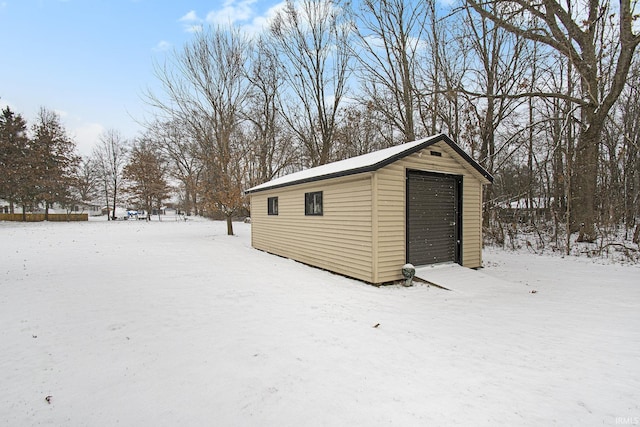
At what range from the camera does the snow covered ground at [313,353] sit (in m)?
2.23

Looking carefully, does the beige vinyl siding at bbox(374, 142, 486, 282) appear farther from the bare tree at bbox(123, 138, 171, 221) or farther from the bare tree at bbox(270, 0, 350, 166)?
the bare tree at bbox(123, 138, 171, 221)

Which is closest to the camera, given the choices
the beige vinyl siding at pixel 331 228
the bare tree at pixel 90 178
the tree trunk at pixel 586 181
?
the beige vinyl siding at pixel 331 228

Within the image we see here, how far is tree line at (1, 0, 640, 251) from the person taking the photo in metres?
9.29

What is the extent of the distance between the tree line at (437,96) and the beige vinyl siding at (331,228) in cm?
515

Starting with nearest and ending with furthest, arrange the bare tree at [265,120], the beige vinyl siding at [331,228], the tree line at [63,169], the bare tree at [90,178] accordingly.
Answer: the beige vinyl siding at [331,228]
the bare tree at [265,120]
the tree line at [63,169]
the bare tree at [90,178]

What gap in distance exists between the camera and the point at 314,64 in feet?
59.4

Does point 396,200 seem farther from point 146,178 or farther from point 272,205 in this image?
point 146,178

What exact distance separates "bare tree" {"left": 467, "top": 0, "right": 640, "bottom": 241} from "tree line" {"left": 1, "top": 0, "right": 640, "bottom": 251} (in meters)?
0.05

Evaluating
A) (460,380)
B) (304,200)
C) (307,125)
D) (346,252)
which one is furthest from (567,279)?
(307,125)

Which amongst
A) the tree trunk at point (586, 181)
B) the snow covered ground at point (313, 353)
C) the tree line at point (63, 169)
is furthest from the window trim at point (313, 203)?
the tree line at point (63, 169)

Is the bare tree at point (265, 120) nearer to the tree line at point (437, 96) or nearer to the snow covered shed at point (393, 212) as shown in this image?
the tree line at point (437, 96)

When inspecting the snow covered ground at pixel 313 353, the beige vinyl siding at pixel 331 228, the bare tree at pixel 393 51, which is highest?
the bare tree at pixel 393 51

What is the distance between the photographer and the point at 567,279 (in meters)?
6.59

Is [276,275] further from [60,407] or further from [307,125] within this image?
[307,125]
